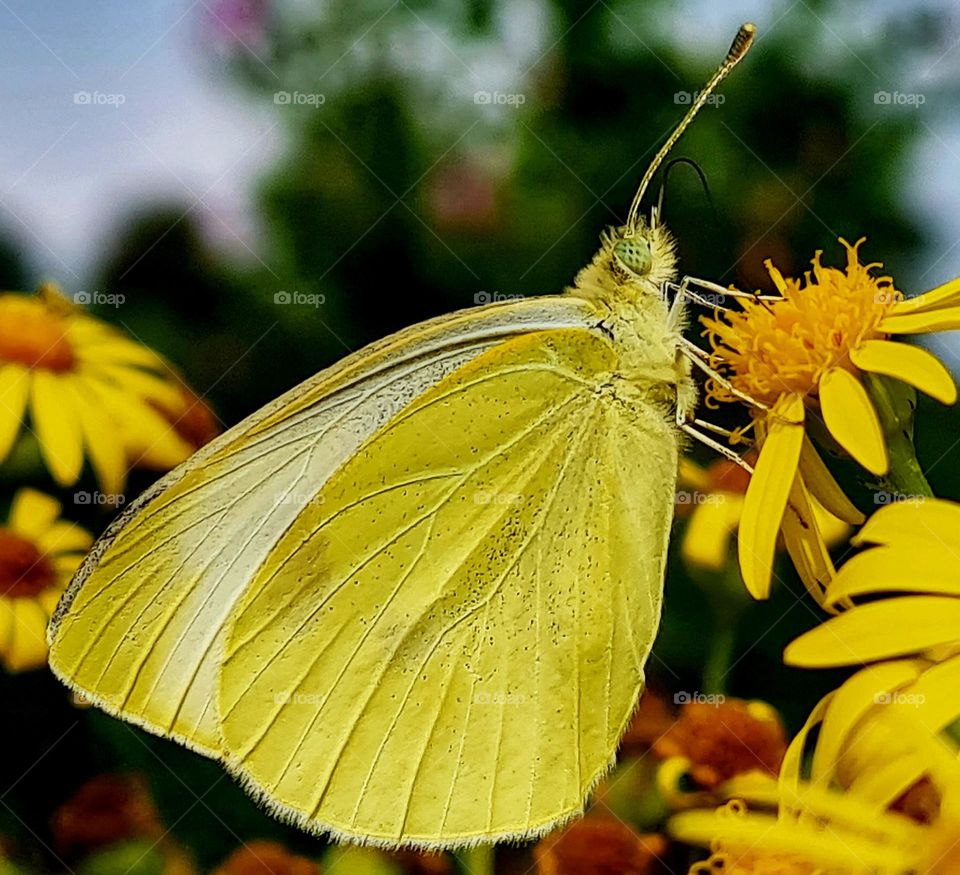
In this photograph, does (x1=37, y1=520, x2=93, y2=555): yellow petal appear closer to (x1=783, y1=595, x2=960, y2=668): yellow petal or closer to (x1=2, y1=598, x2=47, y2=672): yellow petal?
(x1=2, y1=598, x2=47, y2=672): yellow petal

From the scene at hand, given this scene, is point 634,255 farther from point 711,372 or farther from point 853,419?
point 853,419

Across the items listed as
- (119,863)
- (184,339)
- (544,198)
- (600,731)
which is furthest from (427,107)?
(119,863)

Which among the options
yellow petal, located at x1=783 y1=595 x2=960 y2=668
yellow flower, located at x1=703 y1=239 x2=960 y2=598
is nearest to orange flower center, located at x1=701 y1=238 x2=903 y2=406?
A: yellow flower, located at x1=703 y1=239 x2=960 y2=598

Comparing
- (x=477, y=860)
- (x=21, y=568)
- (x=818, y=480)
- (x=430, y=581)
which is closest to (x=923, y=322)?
(x=818, y=480)

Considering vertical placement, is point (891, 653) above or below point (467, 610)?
above

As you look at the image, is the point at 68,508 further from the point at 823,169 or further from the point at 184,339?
the point at 823,169

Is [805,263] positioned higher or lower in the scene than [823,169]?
lower

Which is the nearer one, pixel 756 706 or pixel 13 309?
pixel 756 706
